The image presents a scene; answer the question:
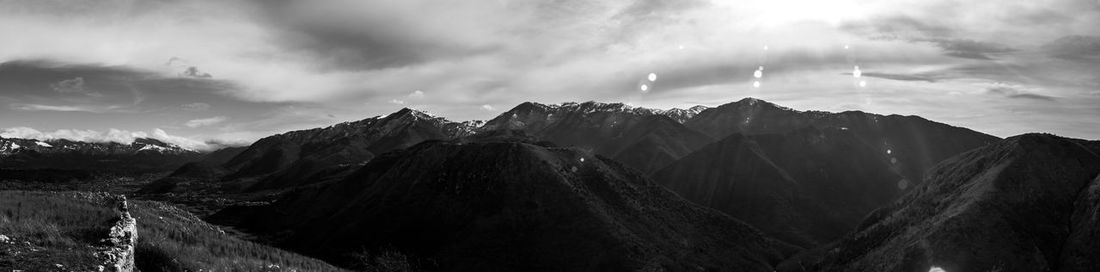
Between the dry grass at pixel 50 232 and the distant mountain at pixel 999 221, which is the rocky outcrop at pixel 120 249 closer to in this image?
the dry grass at pixel 50 232

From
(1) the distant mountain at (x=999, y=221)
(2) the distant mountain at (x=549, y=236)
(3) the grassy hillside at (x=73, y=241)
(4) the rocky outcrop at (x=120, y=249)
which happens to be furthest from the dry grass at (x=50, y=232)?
(1) the distant mountain at (x=999, y=221)

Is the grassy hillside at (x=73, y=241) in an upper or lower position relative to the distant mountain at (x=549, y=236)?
upper

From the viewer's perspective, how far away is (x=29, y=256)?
85.6 feet

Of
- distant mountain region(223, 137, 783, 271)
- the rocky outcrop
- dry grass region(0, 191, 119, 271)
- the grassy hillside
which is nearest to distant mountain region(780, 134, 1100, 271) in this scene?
distant mountain region(223, 137, 783, 271)

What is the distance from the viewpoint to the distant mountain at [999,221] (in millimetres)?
113438

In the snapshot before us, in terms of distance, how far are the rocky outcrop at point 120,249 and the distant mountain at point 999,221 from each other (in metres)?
139

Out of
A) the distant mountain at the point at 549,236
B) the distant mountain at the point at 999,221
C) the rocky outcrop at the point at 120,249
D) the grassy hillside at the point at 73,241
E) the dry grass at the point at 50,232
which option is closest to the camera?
the dry grass at the point at 50,232

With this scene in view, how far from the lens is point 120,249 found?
3064 centimetres

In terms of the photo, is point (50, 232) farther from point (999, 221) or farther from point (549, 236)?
point (999, 221)

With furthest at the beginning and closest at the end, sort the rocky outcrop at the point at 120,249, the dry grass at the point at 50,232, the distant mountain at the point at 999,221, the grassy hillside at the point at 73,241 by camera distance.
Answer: the distant mountain at the point at 999,221, the rocky outcrop at the point at 120,249, the grassy hillside at the point at 73,241, the dry grass at the point at 50,232

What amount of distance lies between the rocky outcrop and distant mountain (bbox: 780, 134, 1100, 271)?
139 meters

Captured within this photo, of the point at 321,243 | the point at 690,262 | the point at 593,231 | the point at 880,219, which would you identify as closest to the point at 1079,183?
the point at 880,219

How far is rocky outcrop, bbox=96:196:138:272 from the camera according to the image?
28094 millimetres

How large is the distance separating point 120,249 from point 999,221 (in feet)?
526
